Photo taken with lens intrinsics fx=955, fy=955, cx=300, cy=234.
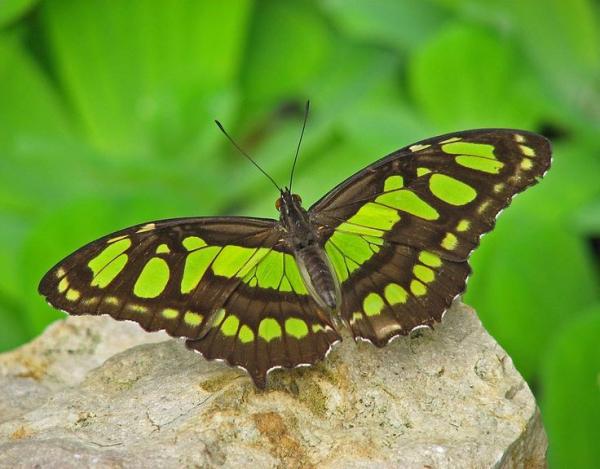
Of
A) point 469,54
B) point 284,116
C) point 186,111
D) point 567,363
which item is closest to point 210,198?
point 186,111

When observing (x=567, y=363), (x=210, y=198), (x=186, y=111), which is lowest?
(x=567, y=363)

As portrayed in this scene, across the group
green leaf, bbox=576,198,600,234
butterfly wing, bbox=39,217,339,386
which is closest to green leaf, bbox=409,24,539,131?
green leaf, bbox=576,198,600,234

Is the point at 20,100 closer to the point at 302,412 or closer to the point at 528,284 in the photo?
the point at 528,284

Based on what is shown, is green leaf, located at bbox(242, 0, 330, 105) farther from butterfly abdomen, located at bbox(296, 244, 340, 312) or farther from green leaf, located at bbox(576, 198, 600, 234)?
butterfly abdomen, located at bbox(296, 244, 340, 312)

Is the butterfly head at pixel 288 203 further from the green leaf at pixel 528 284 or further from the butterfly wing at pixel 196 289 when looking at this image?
the green leaf at pixel 528 284

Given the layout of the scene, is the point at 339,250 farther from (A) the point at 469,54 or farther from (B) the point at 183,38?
(B) the point at 183,38

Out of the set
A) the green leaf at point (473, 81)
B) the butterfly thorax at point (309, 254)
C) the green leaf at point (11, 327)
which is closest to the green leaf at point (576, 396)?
the butterfly thorax at point (309, 254)

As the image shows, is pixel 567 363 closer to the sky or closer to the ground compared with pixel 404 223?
closer to the ground

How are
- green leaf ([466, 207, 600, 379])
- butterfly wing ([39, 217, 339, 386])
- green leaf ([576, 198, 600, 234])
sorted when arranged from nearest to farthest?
butterfly wing ([39, 217, 339, 386]) → green leaf ([466, 207, 600, 379]) → green leaf ([576, 198, 600, 234])
